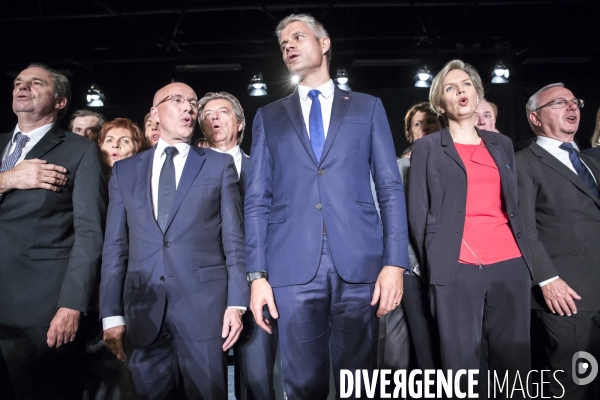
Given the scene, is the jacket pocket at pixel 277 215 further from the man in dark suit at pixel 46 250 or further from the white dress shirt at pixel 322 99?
the man in dark suit at pixel 46 250

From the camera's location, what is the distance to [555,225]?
269 centimetres

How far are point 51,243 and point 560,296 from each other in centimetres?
266

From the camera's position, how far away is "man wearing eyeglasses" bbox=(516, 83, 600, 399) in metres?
2.53

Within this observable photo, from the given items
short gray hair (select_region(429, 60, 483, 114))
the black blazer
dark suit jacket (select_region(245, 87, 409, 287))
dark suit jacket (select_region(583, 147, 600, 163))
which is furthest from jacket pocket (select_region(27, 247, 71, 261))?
dark suit jacket (select_region(583, 147, 600, 163))

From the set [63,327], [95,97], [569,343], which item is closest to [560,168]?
[569,343]

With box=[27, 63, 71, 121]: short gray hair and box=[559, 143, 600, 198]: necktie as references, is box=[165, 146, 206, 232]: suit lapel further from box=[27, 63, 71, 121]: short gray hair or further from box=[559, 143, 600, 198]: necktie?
box=[559, 143, 600, 198]: necktie

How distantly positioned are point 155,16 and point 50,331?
6595 mm

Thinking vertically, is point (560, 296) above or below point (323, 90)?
below

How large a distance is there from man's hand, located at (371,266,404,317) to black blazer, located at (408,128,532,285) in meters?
0.51

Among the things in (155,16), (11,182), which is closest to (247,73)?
(155,16)

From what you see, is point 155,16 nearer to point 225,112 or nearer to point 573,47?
point 225,112

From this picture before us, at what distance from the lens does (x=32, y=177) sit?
89.3 inches

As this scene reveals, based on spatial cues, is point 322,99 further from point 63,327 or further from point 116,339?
point 63,327

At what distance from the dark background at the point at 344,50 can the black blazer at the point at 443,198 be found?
5245 millimetres
